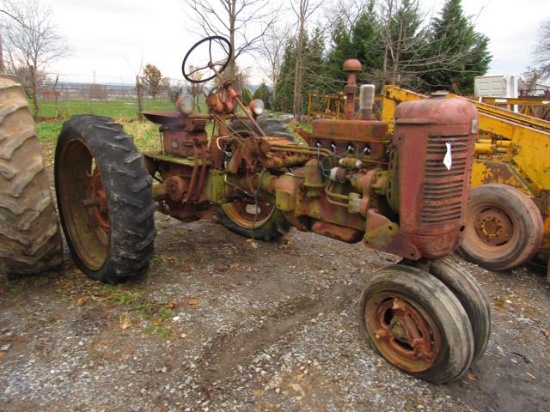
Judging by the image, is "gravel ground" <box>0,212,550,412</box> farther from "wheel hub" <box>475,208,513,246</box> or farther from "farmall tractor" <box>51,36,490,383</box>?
"wheel hub" <box>475,208,513,246</box>

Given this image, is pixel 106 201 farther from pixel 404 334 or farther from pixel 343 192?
pixel 404 334

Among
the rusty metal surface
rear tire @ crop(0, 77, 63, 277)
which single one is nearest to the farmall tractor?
the rusty metal surface

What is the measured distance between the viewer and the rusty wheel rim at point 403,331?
7.73ft

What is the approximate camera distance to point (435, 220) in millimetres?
2338

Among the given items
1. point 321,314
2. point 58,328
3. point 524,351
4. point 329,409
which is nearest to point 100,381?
point 58,328

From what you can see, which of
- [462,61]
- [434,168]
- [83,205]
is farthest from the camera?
[462,61]

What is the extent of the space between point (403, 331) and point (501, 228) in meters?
2.21

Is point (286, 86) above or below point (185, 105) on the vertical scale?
above

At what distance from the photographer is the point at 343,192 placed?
9.45 ft

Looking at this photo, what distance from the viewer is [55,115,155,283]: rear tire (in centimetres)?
285

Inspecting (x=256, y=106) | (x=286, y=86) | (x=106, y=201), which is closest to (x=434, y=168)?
(x=256, y=106)

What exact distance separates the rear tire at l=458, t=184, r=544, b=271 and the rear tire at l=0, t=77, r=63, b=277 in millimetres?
3376

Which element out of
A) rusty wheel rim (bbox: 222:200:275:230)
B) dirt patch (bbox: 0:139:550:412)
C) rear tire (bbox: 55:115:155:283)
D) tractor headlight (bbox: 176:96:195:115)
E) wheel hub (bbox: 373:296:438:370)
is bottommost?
dirt patch (bbox: 0:139:550:412)

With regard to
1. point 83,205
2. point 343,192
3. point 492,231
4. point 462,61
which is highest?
point 462,61
